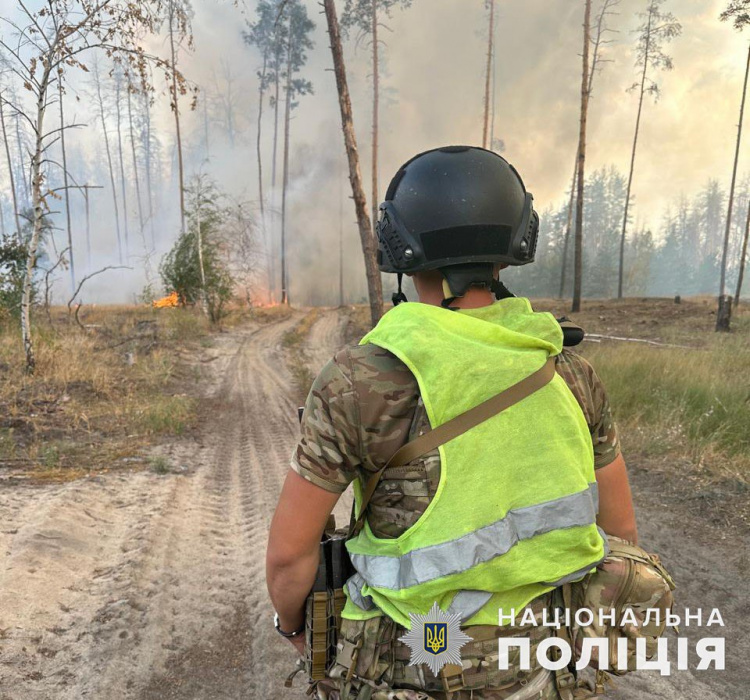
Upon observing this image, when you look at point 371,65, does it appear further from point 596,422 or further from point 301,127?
point 596,422

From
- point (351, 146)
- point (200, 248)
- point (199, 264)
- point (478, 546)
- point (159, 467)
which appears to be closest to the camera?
point (478, 546)

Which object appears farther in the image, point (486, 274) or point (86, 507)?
point (86, 507)

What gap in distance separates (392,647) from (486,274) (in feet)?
3.28

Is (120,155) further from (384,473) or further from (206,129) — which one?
(384,473)

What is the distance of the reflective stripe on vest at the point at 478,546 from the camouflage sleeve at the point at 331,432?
0.73ft

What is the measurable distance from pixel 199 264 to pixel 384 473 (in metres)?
19.2

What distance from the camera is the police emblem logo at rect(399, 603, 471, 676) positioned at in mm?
1141

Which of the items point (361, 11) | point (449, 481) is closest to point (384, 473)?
point (449, 481)

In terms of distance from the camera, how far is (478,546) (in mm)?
1080

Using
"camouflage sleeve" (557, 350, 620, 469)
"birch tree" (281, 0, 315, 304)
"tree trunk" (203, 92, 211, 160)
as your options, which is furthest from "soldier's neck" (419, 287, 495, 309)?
"tree trunk" (203, 92, 211, 160)

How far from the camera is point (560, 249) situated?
171ft

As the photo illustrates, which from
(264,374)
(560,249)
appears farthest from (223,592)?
(560,249)

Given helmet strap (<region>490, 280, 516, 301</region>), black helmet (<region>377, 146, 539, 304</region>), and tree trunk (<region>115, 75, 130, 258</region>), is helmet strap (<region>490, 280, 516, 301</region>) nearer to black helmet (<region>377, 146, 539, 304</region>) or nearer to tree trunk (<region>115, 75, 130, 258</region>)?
black helmet (<region>377, 146, 539, 304</region>)

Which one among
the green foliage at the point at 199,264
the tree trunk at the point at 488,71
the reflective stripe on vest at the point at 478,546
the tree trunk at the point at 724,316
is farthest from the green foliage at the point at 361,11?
the reflective stripe on vest at the point at 478,546
